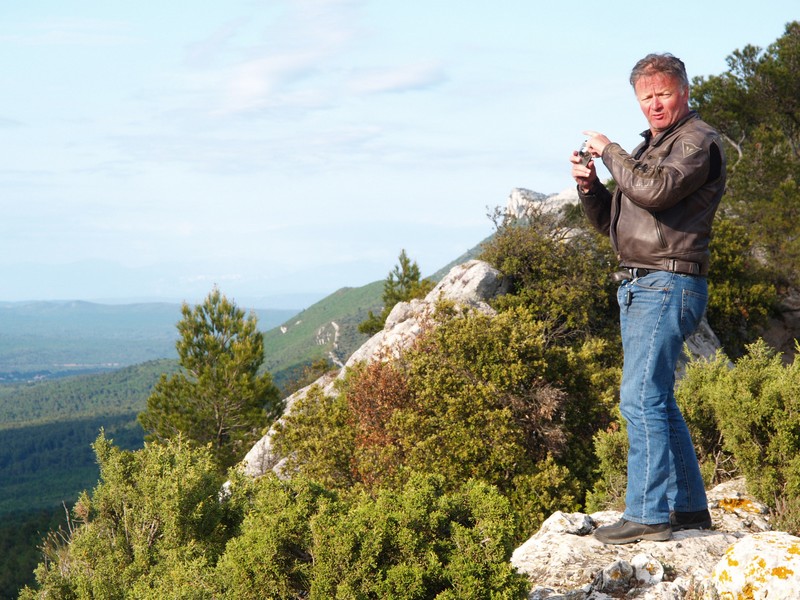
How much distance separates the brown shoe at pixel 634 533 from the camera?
482 cm

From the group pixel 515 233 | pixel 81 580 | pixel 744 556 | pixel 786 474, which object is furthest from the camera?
pixel 515 233

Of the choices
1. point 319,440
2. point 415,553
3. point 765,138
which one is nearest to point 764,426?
point 415,553

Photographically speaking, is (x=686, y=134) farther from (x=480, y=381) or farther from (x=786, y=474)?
(x=480, y=381)

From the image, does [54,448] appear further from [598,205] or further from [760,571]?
[760,571]

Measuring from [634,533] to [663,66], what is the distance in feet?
10.3

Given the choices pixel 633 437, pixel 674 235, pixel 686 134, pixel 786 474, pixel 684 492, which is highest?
pixel 686 134

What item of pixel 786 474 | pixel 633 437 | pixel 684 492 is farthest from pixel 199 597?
pixel 786 474

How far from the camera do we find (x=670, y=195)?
432 cm

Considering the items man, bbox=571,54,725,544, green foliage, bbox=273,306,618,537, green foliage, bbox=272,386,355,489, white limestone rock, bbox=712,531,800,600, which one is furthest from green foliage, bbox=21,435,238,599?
green foliage, bbox=272,386,355,489

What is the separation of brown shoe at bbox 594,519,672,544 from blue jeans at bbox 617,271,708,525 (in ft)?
0.14

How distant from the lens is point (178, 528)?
Result: 5.64 metres

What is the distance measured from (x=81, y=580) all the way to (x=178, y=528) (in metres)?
0.80

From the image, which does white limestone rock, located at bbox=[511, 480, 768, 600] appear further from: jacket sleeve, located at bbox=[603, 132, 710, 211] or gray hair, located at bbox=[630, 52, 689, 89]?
gray hair, located at bbox=[630, 52, 689, 89]

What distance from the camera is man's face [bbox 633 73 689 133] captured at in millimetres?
4617
